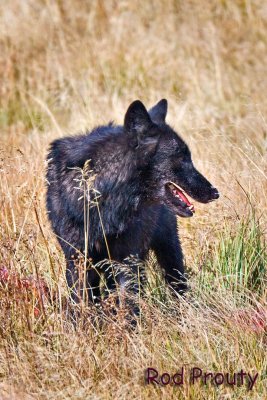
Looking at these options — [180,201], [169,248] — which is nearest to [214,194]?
[180,201]

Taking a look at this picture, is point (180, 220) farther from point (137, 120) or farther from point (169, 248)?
point (137, 120)

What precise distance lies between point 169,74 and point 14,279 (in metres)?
5.94

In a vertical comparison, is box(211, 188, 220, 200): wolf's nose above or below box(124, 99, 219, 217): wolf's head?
below

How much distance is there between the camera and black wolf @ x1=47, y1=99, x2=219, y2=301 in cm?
526

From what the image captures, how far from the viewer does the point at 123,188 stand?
5.28 metres

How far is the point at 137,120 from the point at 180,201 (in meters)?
0.55

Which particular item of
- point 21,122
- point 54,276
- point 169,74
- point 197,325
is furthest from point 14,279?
point 169,74

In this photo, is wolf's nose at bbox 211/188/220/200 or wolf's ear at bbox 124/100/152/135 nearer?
wolf's ear at bbox 124/100/152/135

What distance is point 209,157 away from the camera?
23.4 ft

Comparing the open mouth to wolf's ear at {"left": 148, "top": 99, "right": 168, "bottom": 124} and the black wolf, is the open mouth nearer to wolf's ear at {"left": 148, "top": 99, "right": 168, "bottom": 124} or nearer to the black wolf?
the black wolf

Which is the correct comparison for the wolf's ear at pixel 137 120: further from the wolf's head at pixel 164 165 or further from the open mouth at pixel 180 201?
the open mouth at pixel 180 201

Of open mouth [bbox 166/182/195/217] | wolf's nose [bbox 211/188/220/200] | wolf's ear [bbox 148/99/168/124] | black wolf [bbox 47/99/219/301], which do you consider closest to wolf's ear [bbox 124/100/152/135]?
black wolf [bbox 47/99/219/301]

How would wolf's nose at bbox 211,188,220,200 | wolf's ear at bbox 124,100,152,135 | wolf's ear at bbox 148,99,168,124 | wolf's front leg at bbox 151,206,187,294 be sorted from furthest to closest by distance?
wolf's front leg at bbox 151,206,187,294, wolf's ear at bbox 148,99,168,124, wolf's nose at bbox 211,188,220,200, wolf's ear at bbox 124,100,152,135

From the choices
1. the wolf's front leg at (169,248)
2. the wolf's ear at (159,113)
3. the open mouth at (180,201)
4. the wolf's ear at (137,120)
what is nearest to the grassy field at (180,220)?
the wolf's front leg at (169,248)
